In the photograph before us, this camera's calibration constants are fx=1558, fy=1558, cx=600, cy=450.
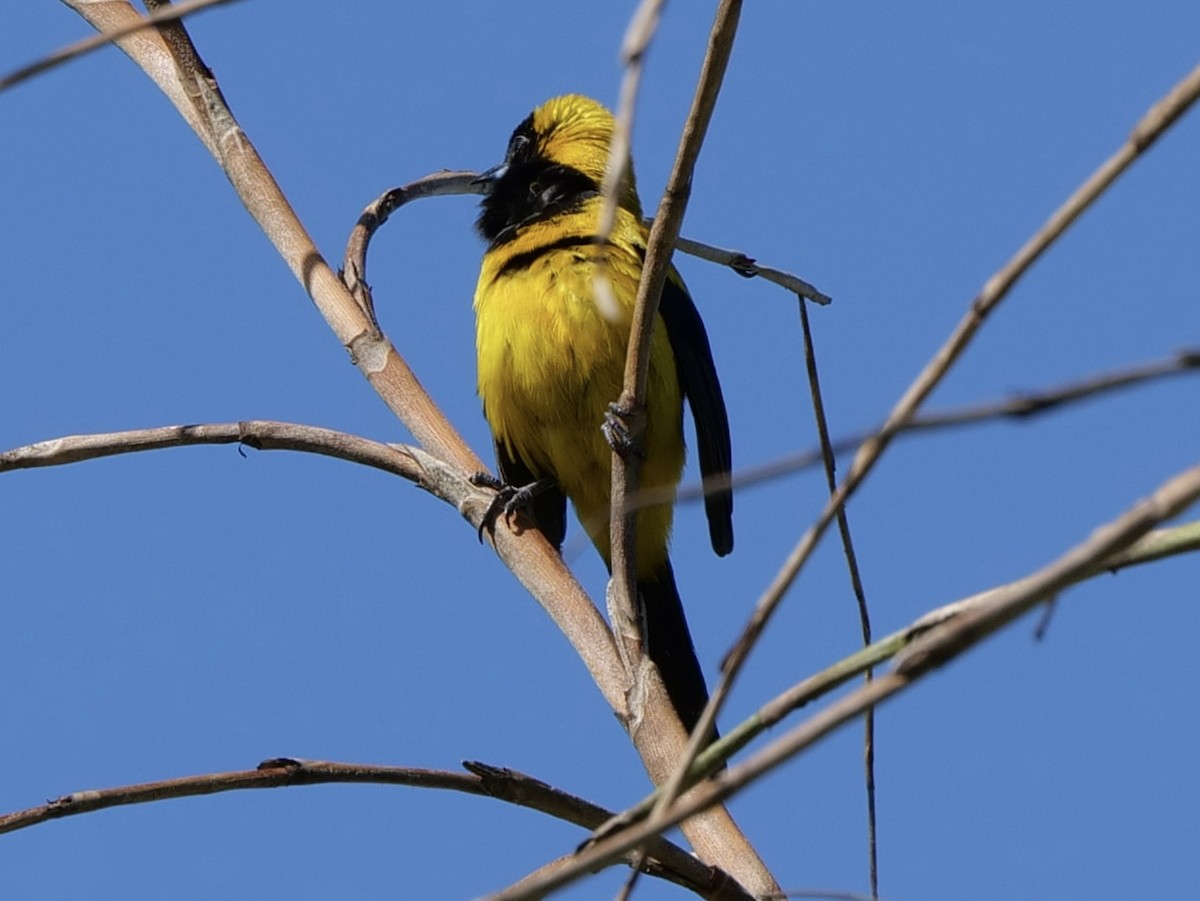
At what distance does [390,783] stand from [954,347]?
128cm

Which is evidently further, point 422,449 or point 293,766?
point 422,449

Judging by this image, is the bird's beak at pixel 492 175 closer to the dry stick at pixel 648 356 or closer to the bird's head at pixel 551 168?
the bird's head at pixel 551 168

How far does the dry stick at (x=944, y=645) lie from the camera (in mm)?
→ 895

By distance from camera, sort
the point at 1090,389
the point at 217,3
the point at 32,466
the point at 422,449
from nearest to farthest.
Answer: the point at 1090,389 < the point at 217,3 < the point at 32,466 < the point at 422,449

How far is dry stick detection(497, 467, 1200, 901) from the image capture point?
895 millimetres

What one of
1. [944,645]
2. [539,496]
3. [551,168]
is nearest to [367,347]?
[539,496]

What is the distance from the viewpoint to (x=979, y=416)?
89 cm

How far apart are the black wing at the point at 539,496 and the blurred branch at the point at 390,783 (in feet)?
9.42

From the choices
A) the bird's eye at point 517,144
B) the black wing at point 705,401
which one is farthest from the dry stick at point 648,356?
the bird's eye at point 517,144

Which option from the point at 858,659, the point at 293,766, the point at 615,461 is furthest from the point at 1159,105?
the point at 615,461

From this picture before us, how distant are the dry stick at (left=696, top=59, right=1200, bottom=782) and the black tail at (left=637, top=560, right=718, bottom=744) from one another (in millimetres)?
2683

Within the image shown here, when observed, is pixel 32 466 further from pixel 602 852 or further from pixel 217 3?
pixel 602 852

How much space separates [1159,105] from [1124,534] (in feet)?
0.95

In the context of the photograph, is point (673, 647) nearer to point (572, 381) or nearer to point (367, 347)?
point (572, 381)
